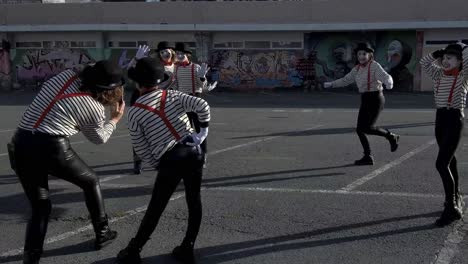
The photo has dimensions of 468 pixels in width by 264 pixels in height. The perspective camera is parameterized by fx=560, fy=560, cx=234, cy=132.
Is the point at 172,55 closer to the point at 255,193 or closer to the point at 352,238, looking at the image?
the point at 255,193

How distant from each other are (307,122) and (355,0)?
13.9 metres

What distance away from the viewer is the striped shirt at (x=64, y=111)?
4379mm

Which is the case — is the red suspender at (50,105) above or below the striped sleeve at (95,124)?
above

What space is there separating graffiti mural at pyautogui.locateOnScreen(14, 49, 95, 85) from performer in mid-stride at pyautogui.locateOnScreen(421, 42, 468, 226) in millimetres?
27196

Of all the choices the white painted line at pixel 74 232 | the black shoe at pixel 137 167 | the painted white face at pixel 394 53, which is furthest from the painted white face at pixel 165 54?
the painted white face at pixel 394 53

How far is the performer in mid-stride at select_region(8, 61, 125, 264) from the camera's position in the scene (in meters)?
4.36

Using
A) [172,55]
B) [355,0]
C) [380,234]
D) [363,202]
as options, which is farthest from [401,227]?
[355,0]

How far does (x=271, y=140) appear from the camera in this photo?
11789mm

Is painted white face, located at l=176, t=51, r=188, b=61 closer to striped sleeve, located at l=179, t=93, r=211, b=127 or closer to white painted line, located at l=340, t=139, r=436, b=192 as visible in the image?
white painted line, located at l=340, t=139, r=436, b=192

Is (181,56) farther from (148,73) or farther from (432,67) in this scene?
(148,73)

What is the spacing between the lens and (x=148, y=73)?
438 cm

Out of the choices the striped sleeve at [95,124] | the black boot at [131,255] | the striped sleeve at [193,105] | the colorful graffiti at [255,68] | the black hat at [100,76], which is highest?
the black hat at [100,76]

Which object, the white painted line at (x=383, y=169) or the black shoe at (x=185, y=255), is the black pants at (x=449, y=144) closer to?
the white painted line at (x=383, y=169)

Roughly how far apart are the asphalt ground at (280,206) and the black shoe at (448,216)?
80 millimetres
